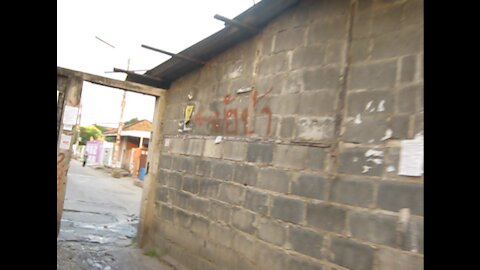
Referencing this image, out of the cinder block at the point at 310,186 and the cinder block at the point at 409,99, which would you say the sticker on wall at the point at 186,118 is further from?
the cinder block at the point at 409,99

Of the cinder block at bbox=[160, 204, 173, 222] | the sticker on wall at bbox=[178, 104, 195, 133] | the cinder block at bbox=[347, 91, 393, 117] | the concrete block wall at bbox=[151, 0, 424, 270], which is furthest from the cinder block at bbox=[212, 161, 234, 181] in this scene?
the cinder block at bbox=[347, 91, 393, 117]

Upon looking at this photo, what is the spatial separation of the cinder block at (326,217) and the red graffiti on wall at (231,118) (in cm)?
106

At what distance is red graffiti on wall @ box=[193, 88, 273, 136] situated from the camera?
14.4 feet

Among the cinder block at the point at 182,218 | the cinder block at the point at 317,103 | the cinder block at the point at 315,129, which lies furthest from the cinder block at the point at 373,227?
the cinder block at the point at 182,218

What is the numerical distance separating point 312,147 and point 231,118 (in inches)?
61.5

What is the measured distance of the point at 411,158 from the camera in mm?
2709

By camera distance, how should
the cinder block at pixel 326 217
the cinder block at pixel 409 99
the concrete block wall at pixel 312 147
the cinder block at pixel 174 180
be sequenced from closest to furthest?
the cinder block at pixel 409 99 < the concrete block wall at pixel 312 147 < the cinder block at pixel 326 217 < the cinder block at pixel 174 180

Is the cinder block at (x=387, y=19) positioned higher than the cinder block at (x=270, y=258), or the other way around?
the cinder block at (x=387, y=19)

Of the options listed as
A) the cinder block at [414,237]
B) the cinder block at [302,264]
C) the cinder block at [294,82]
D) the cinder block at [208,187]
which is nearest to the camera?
the cinder block at [414,237]

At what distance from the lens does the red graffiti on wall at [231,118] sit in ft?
14.4

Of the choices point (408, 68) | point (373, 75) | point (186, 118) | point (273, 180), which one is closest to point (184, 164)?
point (186, 118)

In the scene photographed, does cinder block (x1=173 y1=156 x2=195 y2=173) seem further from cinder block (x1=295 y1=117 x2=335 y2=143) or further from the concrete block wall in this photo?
cinder block (x1=295 y1=117 x2=335 y2=143)

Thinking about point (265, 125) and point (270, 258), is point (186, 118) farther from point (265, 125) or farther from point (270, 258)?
point (270, 258)
